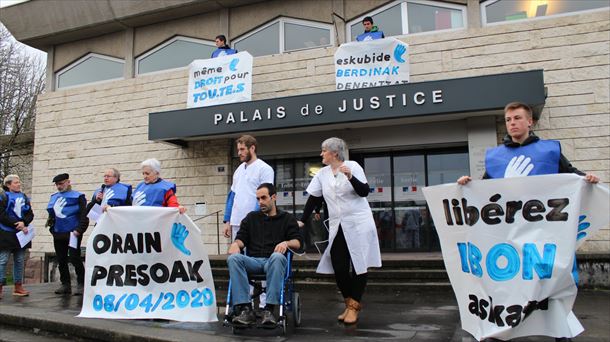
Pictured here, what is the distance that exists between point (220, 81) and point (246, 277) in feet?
20.9

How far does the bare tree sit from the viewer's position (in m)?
19.9

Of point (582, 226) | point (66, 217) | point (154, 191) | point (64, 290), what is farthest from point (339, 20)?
point (582, 226)

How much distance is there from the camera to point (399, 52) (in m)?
8.83

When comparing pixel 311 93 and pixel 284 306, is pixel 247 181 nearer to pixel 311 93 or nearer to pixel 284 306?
pixel 284 306

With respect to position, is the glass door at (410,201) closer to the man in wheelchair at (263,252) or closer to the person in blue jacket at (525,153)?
the man in wheelchair at (263,252)

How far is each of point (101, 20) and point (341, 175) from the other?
31.5ft

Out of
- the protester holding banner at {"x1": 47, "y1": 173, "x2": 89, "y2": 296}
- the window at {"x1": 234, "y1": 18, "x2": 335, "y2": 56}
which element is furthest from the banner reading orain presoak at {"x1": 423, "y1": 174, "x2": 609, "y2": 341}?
the window at {"x1": 234, "y1": 18, "x2": 335, "y2": 56}

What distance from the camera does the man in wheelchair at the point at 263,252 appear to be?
4.14 meters

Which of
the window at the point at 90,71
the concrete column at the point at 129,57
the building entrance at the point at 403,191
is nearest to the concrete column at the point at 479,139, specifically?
the building entrance at the point at 403,191

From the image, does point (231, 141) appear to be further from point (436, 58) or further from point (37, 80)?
point (37, 80)

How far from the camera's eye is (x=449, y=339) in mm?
4090

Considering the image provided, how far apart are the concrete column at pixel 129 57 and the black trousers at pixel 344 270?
29.7ft

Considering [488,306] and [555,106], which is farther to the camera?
[555,106]

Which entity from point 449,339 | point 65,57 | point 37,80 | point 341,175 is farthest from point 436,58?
point 37,80
